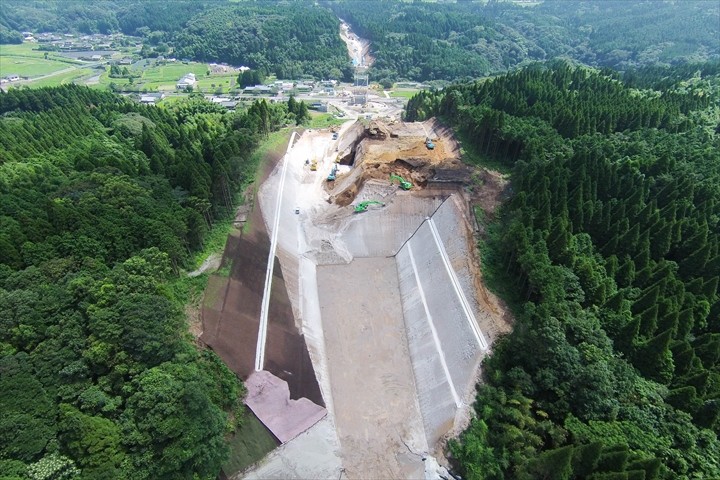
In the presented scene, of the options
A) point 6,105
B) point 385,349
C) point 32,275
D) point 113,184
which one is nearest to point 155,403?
point 32,275

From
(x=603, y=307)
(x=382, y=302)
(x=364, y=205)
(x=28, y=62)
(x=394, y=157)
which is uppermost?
(x=394, y=157)

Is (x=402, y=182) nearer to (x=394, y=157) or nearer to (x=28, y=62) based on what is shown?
(x=394, y=157)

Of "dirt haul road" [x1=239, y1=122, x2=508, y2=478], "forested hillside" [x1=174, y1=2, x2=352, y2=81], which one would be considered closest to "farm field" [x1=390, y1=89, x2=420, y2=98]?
"forested hillside" [x1=174, y1=2, x2=352, y2=81]

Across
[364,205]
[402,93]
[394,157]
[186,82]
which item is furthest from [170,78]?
[364,205]

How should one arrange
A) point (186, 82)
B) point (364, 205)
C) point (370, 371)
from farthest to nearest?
point (186, 82) < point (364, 205) < point (370, 371)

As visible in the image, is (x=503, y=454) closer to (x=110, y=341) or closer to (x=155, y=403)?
(x=155, y=403)

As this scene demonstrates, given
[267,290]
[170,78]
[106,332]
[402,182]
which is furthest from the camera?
[170,78]
